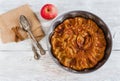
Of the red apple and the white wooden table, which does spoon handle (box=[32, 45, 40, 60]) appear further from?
the red apple

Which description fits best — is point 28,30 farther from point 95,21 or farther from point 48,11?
point 95,21

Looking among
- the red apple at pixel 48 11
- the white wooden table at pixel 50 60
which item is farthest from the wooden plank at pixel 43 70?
the red apple at pixel 48 11

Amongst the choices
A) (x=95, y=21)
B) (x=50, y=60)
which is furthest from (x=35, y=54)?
(x=95, y=21)

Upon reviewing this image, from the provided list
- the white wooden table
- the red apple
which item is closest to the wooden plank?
the white wooden table

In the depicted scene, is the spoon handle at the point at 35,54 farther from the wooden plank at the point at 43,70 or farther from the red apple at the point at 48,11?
the red apple at the point at 48,11

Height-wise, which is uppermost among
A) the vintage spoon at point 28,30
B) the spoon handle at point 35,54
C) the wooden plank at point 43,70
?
the vintage spoon at point 28,30
